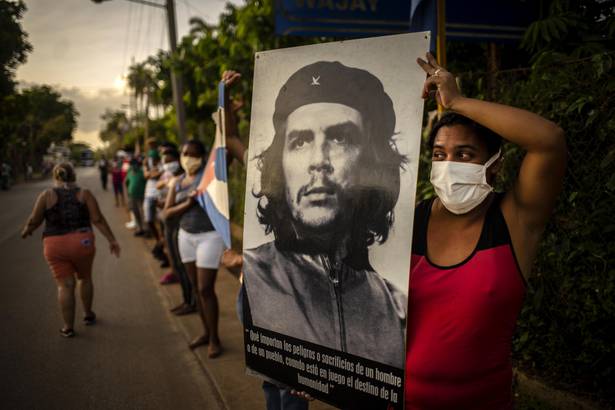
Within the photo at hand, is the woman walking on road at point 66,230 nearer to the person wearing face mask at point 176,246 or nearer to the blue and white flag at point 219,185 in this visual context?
the person wearing face mask at point 176,246

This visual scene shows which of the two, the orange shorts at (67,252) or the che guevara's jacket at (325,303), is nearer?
the che guevara's jacket at (325,303)

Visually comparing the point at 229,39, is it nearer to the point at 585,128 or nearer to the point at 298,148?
the point at 585,128

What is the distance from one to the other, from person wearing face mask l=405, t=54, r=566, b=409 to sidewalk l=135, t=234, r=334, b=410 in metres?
2.05

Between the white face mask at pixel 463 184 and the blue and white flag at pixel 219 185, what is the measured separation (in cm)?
142

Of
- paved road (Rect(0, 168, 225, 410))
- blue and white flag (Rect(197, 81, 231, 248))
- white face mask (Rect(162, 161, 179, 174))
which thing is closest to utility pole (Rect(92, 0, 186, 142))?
paved road (Rect(0, 168, 225, 410))

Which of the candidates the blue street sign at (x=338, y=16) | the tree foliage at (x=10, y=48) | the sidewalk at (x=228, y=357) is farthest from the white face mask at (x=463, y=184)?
the tree foliage at (x=10, y=48)

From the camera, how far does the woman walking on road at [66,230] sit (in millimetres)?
4781

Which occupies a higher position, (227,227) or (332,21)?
(332,21)

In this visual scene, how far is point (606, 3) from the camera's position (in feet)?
11.7

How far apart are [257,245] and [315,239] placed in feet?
0.94

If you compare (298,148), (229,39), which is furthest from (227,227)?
(229,39)

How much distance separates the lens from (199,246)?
4250 millimetres

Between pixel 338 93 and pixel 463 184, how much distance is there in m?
0.52

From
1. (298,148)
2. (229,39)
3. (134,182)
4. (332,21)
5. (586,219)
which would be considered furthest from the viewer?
(134,182)
